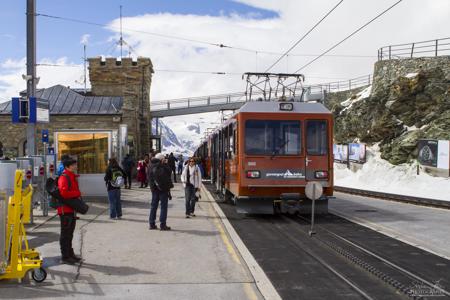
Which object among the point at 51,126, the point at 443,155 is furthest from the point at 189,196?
the point at 51,126

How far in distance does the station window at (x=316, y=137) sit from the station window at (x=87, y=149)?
7.17m

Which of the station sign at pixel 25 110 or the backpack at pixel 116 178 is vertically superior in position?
the station sign at pixel 25 110

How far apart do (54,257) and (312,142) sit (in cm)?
764

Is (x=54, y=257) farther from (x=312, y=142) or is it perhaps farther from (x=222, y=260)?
(x=312, y=142)

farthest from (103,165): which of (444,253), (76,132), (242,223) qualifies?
(444,253)

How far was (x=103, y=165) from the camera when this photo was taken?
60.0 ft

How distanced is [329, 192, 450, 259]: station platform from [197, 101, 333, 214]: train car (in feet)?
5.24

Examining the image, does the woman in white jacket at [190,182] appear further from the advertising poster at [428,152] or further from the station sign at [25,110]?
the advertising poster at [428,152]

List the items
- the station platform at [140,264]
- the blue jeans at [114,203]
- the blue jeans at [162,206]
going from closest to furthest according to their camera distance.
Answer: the station platform at [140,264]
the blue jeans at [162,206]
the blue jeans at [114,203]

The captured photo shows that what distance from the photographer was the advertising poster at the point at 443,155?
29.7 meters

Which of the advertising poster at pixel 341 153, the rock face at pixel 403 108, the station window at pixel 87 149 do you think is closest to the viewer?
the station window at pixel 87 149

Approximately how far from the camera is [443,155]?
30156 mm

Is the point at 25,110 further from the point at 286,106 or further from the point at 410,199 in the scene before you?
the point at 410,199

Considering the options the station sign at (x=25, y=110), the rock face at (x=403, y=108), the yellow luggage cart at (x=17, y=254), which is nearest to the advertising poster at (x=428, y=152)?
the rock face at (x=403, y=108)
